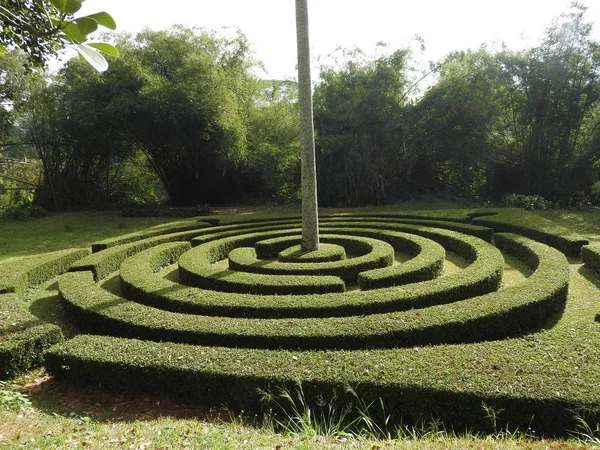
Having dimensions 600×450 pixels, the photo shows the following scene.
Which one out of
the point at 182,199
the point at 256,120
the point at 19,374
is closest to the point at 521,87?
the point at 256,120

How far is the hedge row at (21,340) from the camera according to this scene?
5.57 m

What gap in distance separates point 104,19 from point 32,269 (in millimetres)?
10742

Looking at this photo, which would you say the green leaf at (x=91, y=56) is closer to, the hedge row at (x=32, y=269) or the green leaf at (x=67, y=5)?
the green leaf at (x=67, y=5)

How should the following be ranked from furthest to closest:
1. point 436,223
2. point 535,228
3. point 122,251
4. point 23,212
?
point 23,212 < point 436,223 < point 535,228 < point 122,251

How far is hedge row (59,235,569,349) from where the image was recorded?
574 centimetres

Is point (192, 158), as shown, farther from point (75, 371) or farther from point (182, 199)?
point (75, 371)

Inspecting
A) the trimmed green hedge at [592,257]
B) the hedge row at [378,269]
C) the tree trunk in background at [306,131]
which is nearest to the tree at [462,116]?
the hedge row at [378,269]

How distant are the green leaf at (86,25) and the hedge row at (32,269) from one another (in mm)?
9161

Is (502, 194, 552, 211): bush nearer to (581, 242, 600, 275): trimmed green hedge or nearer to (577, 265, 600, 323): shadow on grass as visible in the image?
(581, 242, 600, 275): trimmed green hedge

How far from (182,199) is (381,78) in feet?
44.3

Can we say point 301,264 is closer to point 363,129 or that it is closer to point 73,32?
point 73,32

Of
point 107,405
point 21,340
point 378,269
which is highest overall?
point 378,269

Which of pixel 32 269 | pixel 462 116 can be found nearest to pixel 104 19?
pixel 32 269

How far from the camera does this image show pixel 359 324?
19.7 ft
